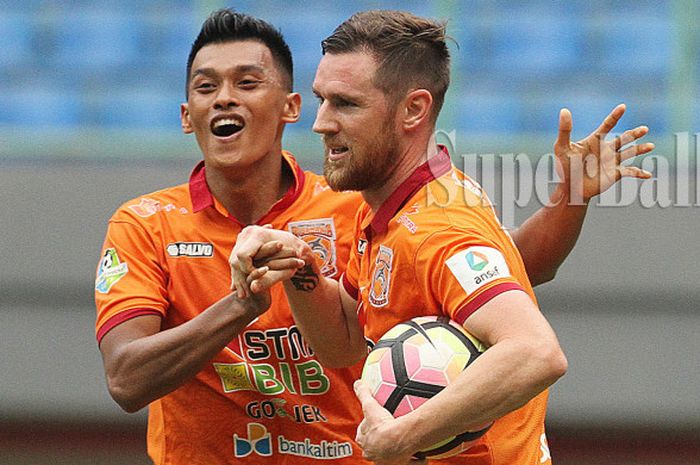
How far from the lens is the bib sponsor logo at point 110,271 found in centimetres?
401

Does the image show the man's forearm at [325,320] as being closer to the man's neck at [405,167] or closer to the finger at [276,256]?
the finger at [276,256]

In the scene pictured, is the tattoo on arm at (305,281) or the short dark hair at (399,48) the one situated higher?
the short dark hair at (399,48)

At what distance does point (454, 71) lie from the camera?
7875 mm

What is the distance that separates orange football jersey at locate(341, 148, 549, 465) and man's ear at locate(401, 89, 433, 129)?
130 millimetres

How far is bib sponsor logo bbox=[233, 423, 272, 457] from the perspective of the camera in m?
4.12

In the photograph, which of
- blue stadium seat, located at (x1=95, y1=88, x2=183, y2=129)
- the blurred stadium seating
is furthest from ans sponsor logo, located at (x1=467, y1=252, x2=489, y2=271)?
blue stadium seat, located at (x1=95, y1=88, x2=183, y2=129)

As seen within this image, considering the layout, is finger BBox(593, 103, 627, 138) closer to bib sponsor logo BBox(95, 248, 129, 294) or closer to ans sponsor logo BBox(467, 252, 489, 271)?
ans sponsor logo BBox(467, 252, 489, 271)

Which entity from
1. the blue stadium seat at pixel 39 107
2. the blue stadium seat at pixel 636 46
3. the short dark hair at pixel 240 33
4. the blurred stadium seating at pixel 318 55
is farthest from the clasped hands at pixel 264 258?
the blue stadium seat at pixel 636 46

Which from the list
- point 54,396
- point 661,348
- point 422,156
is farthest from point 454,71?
point 422,156

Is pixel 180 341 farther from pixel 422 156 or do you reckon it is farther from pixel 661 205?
pixel 661 205

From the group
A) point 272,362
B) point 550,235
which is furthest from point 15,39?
point 550,235

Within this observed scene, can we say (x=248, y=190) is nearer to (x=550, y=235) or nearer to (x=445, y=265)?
(x=550, y=235)

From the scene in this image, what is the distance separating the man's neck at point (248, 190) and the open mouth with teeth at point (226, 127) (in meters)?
0.14

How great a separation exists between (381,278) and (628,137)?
0.97m
